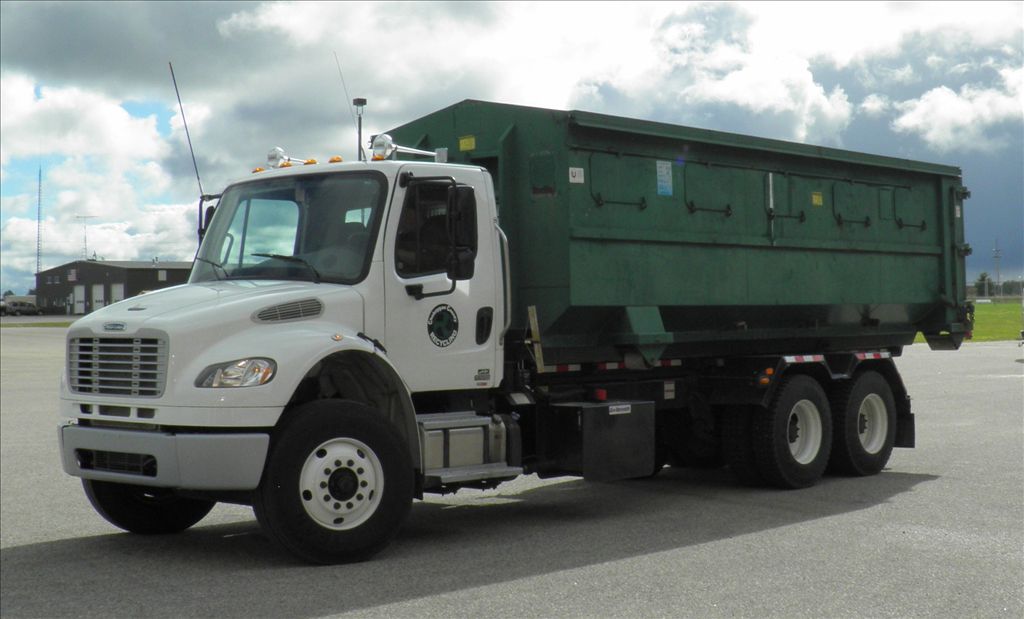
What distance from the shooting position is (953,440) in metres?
14.8

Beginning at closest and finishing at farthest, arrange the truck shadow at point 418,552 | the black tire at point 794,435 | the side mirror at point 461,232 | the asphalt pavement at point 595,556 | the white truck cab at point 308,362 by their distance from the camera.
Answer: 1. the asphalt pavement at point 595,556
2. the truck shadow at point 418,552
3. the white truck cab at point 308,362
4. the side mirror at point 461,232
5. the black tire at point 794,435

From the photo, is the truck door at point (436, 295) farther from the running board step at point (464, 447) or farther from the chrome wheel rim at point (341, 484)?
the chrome wheel rim at point (341, 484)

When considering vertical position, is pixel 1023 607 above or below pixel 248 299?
below

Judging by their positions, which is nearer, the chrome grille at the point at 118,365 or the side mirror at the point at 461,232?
the chrome grille at the point at 118,365

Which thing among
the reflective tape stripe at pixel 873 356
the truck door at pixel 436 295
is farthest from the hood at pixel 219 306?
the reflective tape stripe at pixel 873 356

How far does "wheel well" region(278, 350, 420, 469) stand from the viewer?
8234 millimetres

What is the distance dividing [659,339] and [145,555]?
14.7 feet

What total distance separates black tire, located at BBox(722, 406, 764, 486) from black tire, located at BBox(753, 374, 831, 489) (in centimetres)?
9

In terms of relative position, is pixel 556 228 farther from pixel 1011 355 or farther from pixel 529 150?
pixel 1011 355

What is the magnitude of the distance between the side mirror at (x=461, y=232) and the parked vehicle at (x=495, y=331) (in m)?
0.02

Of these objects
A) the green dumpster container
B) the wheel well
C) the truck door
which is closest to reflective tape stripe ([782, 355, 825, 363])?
the green dumpster container

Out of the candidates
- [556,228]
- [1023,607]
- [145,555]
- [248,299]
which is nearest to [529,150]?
[556,228]

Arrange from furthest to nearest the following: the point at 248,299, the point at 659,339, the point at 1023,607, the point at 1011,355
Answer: the point at 1011,355, the point at 659,339, the point at 248,299, the point at 1023,607

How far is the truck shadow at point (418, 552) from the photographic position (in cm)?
682
